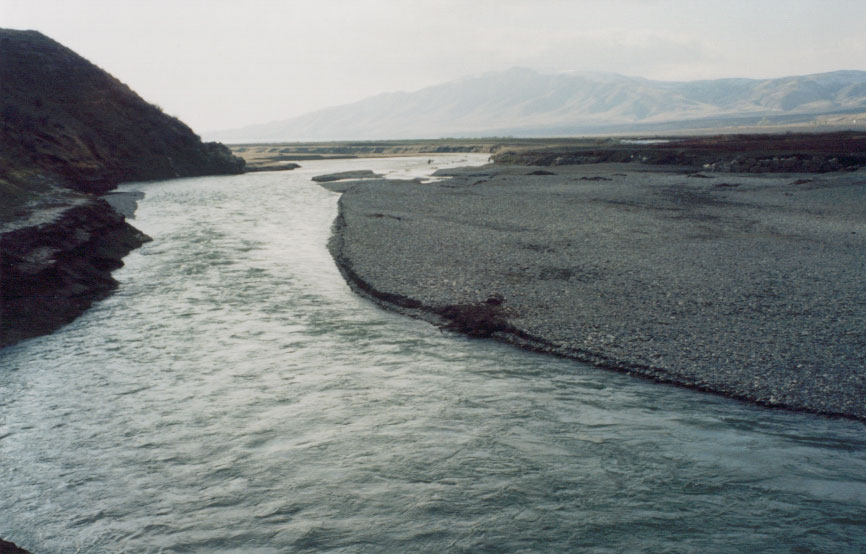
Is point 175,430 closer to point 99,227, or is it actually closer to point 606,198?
point 99,227

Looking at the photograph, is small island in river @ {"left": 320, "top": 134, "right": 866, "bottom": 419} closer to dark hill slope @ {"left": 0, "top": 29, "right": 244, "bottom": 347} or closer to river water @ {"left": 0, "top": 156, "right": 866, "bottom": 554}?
river water @ {"left": 0, "top": 156, "right": 866, "bottom": 554}

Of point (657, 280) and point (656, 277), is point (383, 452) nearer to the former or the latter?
point (657, 280)

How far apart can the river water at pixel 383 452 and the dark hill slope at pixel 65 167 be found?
9.82 ft

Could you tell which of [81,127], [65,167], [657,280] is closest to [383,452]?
[657,280]

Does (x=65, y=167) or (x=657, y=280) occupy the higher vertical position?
(x=65, y=167)

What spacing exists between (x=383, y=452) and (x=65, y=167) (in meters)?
42.1

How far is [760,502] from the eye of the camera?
7164 millimetres

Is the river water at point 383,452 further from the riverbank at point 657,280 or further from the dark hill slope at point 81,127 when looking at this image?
the dark hill slope at point 81,127

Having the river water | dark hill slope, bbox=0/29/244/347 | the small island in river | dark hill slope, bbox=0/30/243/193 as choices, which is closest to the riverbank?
the small island in river

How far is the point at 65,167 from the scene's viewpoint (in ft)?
133

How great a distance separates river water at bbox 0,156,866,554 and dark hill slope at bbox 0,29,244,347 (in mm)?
2992

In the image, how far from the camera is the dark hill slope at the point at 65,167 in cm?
1599

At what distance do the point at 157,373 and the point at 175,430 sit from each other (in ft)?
8.75

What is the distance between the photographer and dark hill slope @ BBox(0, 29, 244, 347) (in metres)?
16.0
